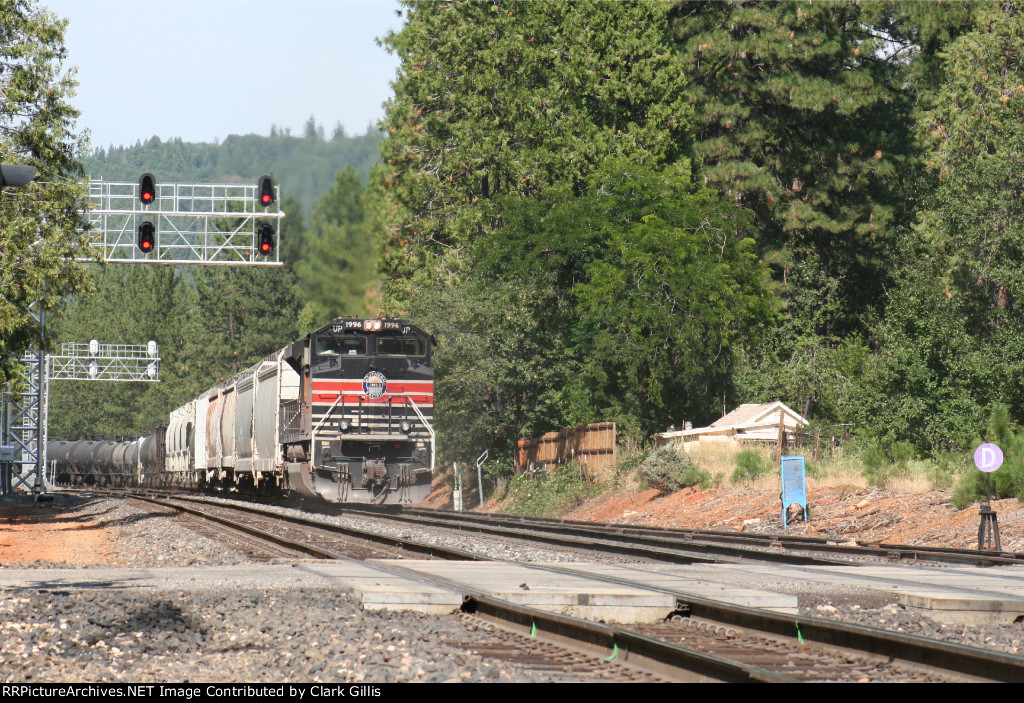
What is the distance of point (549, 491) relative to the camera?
38812mm

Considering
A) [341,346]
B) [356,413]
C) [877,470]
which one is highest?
[341,346]

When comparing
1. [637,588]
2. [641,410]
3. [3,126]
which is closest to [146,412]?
[641,410]

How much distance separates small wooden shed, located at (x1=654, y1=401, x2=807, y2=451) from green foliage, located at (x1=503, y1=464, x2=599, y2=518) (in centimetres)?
298

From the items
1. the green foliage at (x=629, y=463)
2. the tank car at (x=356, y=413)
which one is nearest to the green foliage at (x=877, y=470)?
the green foliage at (x=629, y=463)

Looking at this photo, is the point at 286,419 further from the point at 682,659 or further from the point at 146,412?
the point at 146,412

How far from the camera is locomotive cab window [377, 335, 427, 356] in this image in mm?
27984

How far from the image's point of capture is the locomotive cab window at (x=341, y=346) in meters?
27.2

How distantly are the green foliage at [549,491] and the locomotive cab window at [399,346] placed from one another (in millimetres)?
10424

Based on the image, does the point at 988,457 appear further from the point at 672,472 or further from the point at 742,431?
the point at 742,431

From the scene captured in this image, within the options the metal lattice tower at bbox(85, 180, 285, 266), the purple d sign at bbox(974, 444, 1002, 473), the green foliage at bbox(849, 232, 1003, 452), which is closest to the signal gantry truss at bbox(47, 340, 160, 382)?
the metal lattice tower at bbox(85, 180, 285, 266)

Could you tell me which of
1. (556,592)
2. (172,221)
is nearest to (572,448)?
(172,221)

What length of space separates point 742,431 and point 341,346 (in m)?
16.1

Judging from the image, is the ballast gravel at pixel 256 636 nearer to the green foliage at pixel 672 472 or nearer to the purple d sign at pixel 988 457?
the purple d sign at pixel 988 457

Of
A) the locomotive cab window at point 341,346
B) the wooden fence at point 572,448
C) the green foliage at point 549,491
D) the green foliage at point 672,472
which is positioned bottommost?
the green foliage at point 549,491
